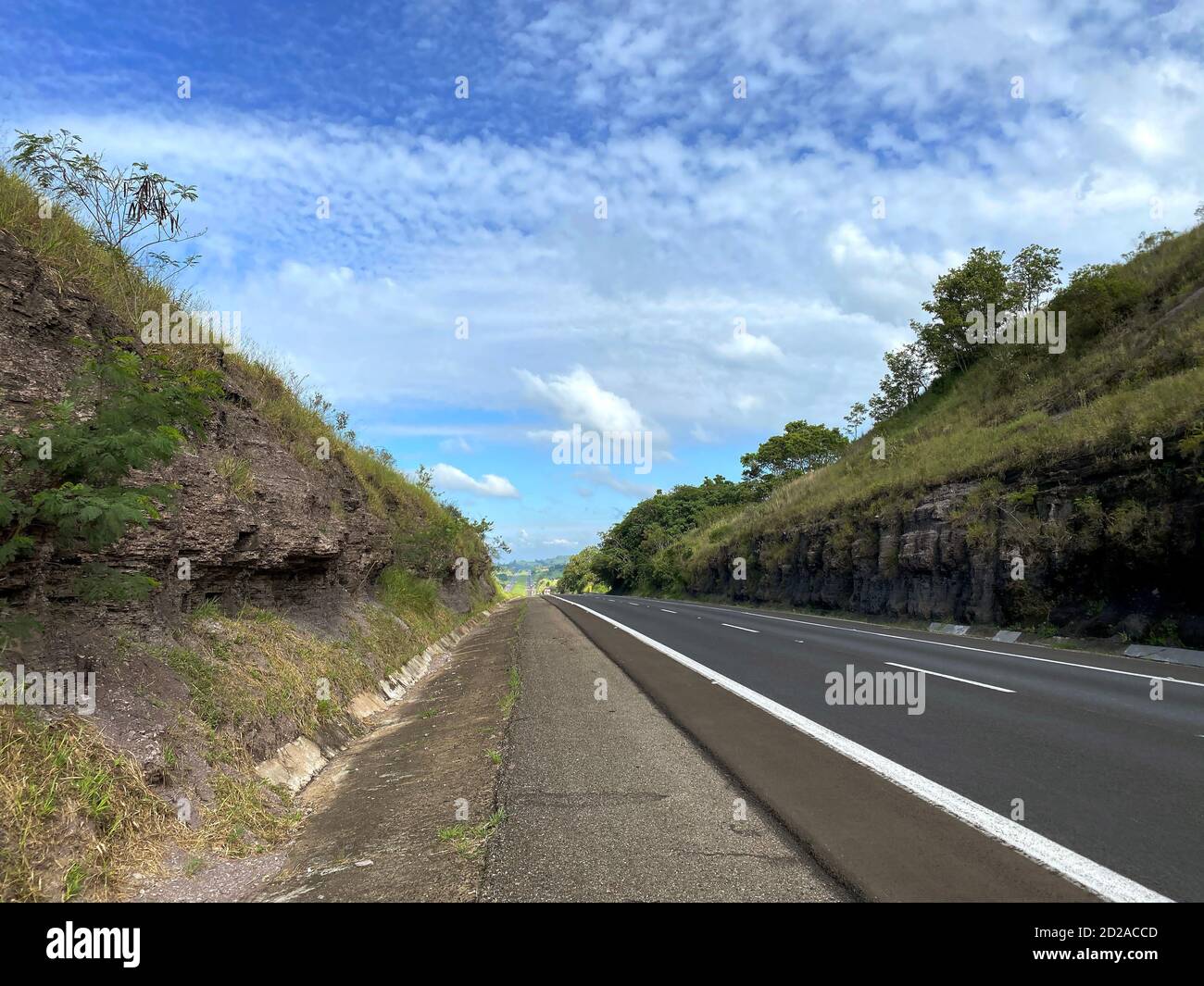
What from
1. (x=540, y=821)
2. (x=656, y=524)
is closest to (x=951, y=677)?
(x=540, y=821)

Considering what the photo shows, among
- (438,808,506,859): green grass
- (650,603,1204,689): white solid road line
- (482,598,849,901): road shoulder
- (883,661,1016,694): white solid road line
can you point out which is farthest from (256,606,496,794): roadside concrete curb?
(650,603,1204,689): white solid road line

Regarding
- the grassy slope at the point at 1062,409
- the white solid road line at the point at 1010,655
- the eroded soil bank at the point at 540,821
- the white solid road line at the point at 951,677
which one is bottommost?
the white solid road line at the point at 1010,655

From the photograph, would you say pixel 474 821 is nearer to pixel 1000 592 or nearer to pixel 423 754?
pixel 423 754

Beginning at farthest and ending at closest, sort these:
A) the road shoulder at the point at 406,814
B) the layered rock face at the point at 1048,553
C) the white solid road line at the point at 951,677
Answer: the layered rock face at the point at 1048,553 < the white solid road line at the point at 951,677 < the road shoulder at the point at 406,814

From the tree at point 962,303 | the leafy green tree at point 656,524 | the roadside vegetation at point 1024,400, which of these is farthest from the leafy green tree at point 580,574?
the tree at point 962,303

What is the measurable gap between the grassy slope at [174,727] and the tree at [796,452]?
212 ft

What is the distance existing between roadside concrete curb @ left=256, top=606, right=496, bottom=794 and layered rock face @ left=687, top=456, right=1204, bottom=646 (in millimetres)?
A: 16216

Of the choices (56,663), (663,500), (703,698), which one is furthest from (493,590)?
(56,663)

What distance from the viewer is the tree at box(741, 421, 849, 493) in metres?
73.1

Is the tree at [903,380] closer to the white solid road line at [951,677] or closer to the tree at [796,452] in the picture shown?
the tree at [796,452]

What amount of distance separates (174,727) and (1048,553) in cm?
2094

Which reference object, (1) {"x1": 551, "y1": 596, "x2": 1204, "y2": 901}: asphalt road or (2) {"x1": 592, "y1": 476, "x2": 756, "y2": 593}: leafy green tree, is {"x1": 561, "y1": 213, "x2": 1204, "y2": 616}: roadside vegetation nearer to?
(1) {"x1": 551, "y1": 596, "x2": 1204, "y2": 901}: asphalt road

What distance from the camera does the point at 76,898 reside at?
12.7 ft

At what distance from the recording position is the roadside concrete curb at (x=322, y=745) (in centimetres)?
686
